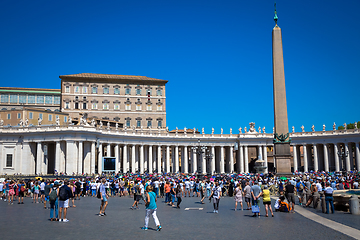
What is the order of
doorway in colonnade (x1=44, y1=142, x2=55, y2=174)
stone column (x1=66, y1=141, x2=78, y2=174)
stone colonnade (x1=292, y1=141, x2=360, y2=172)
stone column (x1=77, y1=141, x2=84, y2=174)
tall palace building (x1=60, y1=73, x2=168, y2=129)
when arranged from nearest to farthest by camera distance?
stone column (x1=66, y1=141, x2=78, y2=174), stone column (x1=77, y1=141, x2=84, y2=174), doorway in colonnade (x1=44, y1=142, x2=55, y2=174), stone colonnade (x1=292, y1=141, x2=360, y2=172), tall palace building (x1=60, y1=73, x2=168, y2=129)

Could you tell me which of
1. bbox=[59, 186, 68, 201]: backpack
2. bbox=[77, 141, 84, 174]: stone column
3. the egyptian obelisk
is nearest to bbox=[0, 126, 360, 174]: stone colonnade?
bbox=[77, 141, 84, 174]: stone column

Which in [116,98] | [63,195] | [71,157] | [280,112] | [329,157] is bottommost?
[63,195]

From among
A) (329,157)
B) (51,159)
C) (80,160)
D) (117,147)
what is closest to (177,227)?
(80,160)

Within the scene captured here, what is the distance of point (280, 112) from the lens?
109 ft

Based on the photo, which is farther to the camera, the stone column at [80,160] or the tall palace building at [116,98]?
the tall palace building at [116,98]

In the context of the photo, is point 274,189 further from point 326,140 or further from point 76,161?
point 326,140

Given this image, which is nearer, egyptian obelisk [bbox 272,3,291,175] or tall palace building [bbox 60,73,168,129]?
egyptian obelisk [bbox 272,3,291,175]

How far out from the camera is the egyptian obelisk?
33188mm

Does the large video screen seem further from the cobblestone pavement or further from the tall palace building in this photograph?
the tall palace building

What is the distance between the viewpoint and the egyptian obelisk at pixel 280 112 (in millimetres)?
33188

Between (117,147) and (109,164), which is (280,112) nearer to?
(109,164)

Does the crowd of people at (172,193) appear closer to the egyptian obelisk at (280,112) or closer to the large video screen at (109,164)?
the egyptian obelisk at (280,112)

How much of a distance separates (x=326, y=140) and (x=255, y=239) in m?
65.6

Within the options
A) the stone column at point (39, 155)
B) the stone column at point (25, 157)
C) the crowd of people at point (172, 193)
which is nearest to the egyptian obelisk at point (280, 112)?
the crowd of people at point (172, 193)
